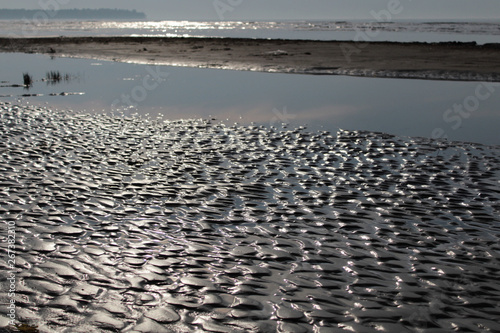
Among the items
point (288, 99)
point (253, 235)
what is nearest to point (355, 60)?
point (288, 99)

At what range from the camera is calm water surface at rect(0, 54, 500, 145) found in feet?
68.4

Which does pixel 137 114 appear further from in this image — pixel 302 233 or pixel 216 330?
pixel 216 330

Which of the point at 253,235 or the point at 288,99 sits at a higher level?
the point at 288,99

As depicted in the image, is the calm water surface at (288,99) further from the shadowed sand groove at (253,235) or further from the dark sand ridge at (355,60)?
the shadowed sand groove at (253,235)

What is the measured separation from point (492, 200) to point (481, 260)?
340 cm

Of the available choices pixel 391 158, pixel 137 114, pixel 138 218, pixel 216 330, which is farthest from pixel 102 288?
pixel 137 114

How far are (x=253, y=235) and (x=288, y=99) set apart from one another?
17.7m

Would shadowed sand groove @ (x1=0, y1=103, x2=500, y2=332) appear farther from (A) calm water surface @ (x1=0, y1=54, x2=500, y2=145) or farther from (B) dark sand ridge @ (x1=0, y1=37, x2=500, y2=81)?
(B) dark sand ridge @ (x1=0, y1=37, x2=500, y2=81)

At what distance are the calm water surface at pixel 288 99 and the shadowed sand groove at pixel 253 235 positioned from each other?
4108 millimetres

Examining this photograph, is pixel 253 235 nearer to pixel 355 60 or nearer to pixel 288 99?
pixel 288 99

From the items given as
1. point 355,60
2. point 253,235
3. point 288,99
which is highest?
point 355,60

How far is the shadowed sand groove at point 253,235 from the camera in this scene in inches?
275

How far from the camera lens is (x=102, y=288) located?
24.7ft

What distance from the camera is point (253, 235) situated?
9602 millimetres
